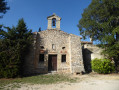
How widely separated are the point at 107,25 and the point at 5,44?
1116 centimetres

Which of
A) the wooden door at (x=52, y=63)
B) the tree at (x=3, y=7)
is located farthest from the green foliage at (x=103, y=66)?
the tree at (x=3, y=7)

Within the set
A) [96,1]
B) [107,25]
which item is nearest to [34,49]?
[107,25]

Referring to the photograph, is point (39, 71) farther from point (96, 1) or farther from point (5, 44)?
point (96, 1)

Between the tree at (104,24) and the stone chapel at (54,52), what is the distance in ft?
7.68

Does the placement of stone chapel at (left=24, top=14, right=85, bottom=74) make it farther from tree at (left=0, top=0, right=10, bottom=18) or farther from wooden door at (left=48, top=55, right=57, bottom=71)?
tree at (left=0, top=0, right=10, bottom=18)

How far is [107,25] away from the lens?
9.89 metres

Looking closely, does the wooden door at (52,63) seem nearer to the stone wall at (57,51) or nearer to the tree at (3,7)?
the stone wall at (57,51)

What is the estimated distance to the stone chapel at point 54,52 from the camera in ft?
32.6

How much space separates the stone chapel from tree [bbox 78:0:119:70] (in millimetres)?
2341

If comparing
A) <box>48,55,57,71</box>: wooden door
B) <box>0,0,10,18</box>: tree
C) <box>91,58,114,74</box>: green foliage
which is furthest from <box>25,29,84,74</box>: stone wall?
<box>0,0,10,18</box>: tree

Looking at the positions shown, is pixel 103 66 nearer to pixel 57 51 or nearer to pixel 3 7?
pixel 57 51

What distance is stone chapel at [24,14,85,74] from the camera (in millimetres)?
9945

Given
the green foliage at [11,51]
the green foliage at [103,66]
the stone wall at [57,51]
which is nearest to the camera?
the green foliage at [11,51]

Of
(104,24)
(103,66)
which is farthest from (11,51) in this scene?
(104,24)
